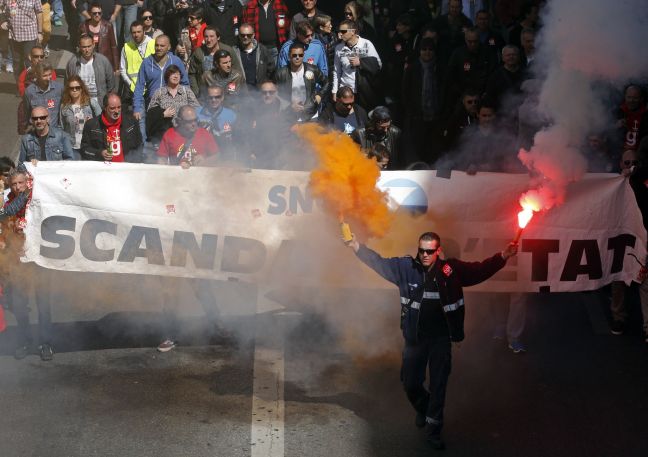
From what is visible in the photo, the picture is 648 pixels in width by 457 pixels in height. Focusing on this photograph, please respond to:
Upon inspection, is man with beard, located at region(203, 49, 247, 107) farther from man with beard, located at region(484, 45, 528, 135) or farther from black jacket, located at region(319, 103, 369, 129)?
man with beard, located at region(484, 45, 528, 135)

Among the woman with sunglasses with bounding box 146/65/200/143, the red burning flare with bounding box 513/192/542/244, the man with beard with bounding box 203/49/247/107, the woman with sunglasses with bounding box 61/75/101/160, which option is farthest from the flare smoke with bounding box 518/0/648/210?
the woman with sunglasses with bounding box 61/75/101/160

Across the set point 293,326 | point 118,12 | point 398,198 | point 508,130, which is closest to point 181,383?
point 293,326

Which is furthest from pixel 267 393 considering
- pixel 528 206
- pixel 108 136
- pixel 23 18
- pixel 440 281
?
pixel 23 18

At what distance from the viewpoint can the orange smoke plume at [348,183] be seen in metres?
9.09

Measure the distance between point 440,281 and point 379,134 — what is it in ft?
9.09

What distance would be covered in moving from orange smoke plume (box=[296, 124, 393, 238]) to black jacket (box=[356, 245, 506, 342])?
0.83 metres

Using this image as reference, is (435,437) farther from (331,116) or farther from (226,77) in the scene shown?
(226,77)

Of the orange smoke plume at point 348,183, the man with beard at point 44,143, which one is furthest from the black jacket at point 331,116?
the man with beard at point 44,143

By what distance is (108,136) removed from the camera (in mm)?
11180

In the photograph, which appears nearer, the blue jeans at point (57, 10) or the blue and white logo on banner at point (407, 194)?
the blue and white logo on banner at point (407, 194)

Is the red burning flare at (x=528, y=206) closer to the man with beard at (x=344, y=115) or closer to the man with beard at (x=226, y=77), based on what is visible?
the man with beard at (x=344, y=115)

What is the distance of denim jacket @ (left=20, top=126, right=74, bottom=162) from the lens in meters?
10.7

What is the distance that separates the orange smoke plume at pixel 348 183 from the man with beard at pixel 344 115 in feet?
5.79

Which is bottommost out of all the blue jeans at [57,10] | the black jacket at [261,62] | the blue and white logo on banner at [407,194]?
the blue and white logo on banner at [407,194]
